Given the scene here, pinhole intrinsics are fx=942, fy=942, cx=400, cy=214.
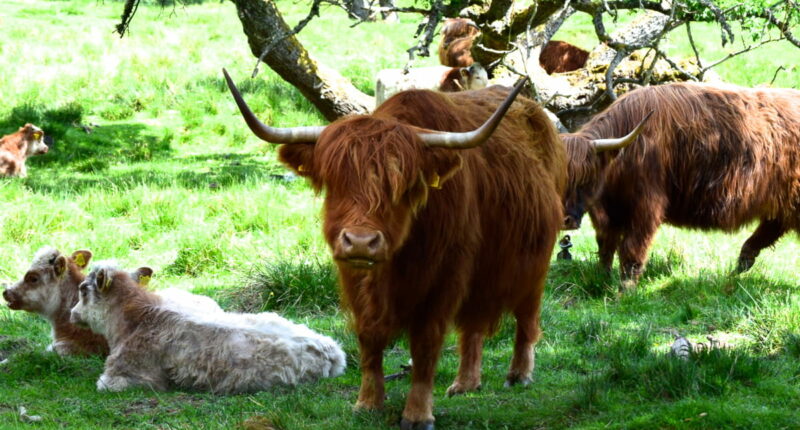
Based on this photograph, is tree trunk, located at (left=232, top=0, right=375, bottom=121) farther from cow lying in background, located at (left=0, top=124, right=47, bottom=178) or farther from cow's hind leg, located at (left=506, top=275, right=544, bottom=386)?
cow's hind leg, located at (left=506, top=275, right=544, bottom=386)

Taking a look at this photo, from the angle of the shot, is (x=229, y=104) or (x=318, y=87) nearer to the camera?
(x=318, y=87)

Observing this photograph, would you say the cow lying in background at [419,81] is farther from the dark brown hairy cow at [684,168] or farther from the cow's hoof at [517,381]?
the cow's hoof at [517,381]

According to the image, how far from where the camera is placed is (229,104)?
642 inches

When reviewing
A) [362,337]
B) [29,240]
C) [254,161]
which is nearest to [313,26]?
[254,161]

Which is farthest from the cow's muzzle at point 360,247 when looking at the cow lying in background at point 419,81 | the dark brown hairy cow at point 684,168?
the cow lying in background at point 419,81

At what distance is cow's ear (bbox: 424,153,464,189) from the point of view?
4559mm

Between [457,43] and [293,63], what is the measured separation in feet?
15.9

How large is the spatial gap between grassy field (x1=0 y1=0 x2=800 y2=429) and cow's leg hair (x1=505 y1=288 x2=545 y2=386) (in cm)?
13

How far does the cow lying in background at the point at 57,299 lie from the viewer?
22.8 ft

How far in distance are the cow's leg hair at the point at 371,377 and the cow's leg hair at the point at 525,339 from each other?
1102 millimetres

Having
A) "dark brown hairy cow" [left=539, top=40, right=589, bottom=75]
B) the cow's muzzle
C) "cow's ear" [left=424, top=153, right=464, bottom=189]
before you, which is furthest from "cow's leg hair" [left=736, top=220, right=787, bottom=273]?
"dark brown hairy cow" [left=539, top=40, right=589, bottom=75]

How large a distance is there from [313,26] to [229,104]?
7.56 metres

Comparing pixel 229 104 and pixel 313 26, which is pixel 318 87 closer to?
pixel 229 104

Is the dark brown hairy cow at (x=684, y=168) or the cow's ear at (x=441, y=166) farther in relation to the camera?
the dark brown hairy cow at (x=684, y=168)
